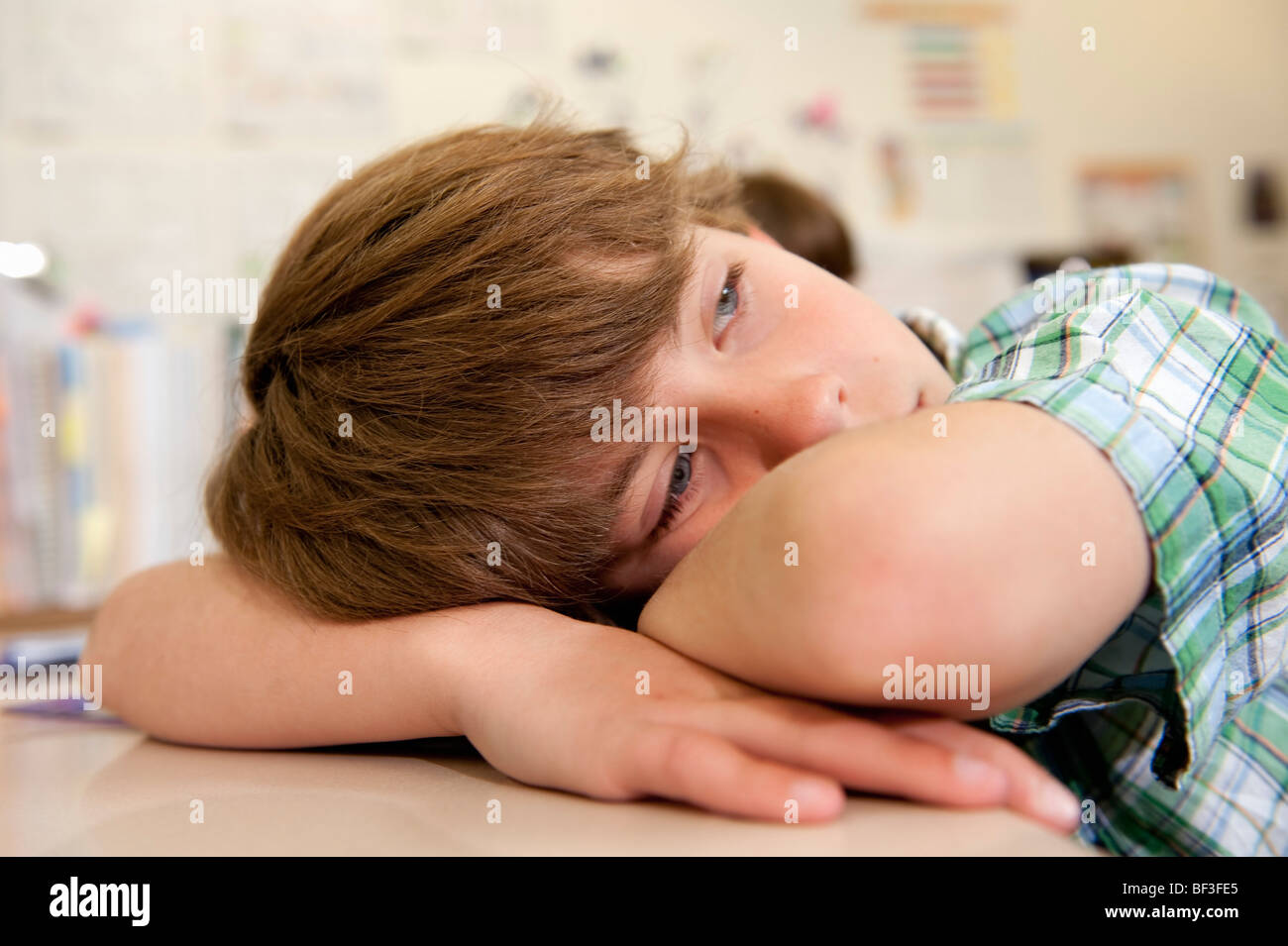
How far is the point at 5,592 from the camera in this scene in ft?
4.92

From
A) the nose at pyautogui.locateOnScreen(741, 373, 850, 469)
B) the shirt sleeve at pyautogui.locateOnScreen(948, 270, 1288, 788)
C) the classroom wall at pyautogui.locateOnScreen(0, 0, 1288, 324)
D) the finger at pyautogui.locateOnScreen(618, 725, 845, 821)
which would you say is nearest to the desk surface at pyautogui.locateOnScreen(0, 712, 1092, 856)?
the finger at pyautogui.locateOnScreen(618, 725, 845, 821)

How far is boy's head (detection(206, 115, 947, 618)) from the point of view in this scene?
58 cm

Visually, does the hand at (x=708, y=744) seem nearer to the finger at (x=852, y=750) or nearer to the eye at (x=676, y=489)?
the finger at (x=852, y=750)

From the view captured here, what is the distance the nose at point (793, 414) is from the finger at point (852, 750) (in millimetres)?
206

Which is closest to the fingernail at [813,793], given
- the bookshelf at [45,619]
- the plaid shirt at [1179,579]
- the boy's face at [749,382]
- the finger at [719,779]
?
the finger at [719,779]

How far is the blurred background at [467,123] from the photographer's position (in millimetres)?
1558

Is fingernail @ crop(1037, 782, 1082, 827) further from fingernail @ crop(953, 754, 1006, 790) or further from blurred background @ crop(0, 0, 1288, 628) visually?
blurred background @ crop(0, 0, 1288, 628)

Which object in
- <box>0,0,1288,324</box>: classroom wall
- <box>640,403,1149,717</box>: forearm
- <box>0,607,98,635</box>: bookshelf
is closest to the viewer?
<box>640,403,1149,717</box>: forearm

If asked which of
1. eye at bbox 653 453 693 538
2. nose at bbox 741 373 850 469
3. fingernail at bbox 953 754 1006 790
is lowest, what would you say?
fingernail at bbox 953 754 1006 790

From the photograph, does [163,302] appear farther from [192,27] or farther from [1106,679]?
[1106,679]

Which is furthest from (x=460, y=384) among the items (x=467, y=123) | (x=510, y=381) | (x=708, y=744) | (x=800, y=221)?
(x=467, y=123)

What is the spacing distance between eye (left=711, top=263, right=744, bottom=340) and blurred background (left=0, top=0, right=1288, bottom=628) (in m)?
0.99

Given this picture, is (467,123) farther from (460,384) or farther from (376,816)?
(376,816)
